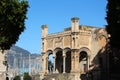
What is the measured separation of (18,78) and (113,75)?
135 ft

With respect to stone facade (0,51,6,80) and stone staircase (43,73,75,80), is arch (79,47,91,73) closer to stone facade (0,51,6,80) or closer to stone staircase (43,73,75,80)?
stone staircase (43,73,75,80)

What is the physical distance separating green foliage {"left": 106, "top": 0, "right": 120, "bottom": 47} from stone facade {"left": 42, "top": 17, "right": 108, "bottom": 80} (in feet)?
103

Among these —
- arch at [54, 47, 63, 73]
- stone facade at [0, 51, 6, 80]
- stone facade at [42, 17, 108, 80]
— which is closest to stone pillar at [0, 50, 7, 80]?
stone facade at [0, 51, 6, 80]

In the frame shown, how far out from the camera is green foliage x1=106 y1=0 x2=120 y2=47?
35.8 metres

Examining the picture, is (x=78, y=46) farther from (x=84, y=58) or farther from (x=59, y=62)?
(x=59, y=62)

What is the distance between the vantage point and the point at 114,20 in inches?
1433

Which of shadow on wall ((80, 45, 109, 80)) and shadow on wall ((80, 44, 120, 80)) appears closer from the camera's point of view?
shadow on wall ((80, 44, 120, 80))

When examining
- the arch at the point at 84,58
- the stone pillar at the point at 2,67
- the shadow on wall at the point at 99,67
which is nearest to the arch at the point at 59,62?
the arch at the point at 84,58

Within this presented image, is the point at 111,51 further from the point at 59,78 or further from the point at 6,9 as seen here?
the point at 6,9

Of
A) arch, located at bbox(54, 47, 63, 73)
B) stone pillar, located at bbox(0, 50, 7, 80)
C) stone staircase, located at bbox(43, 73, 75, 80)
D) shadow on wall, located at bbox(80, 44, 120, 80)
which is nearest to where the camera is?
stone pillar, located at bbox(0, 50, 7, 80)

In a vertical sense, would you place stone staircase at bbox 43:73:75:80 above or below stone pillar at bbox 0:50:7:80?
below

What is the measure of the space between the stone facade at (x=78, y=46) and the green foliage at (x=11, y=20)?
38.1 meters

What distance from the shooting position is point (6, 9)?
3053 centimetres

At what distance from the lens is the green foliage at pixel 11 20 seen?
100 ft
